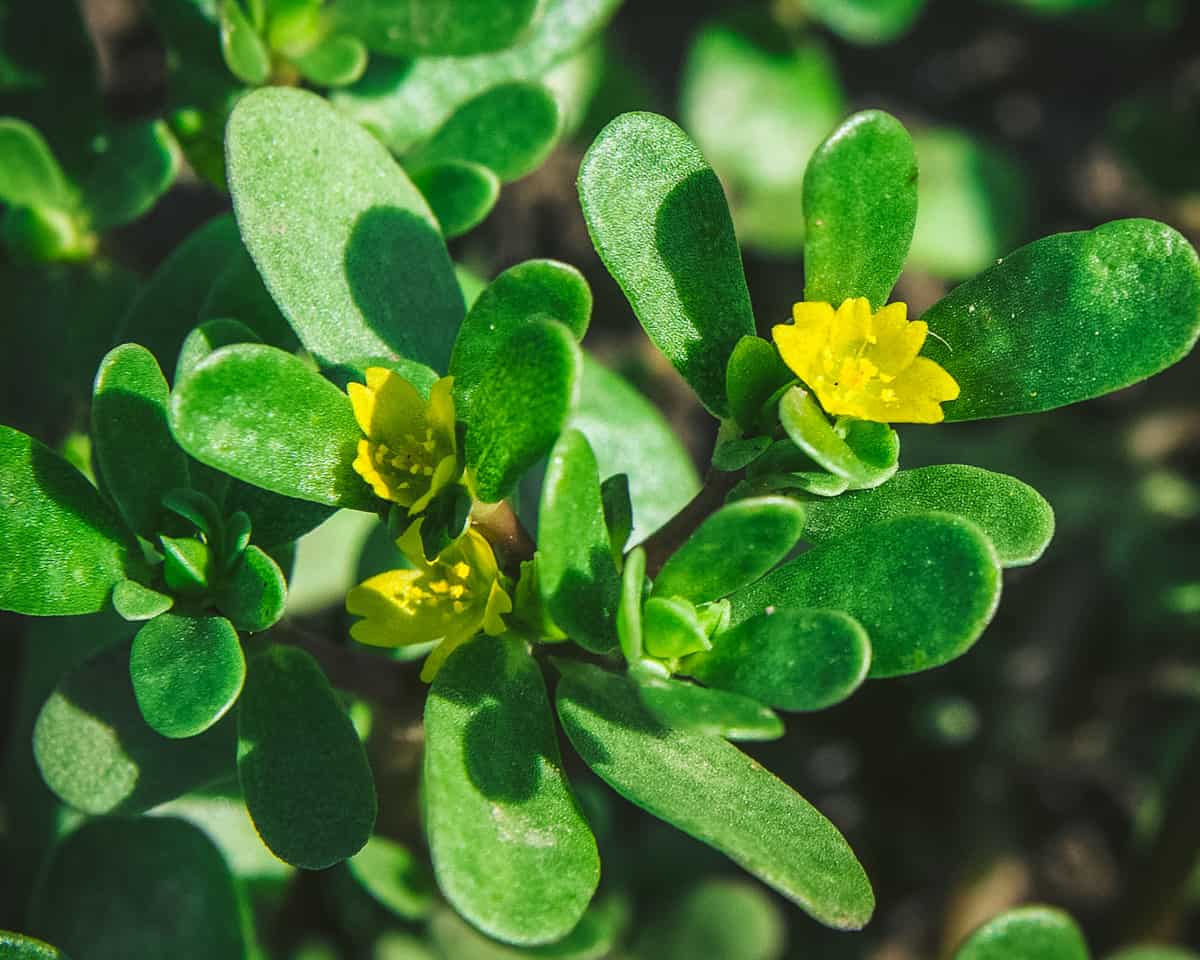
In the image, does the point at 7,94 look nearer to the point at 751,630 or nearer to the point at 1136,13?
the point at 751,630

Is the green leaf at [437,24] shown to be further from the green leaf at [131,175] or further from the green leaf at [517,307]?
the green leaf at [517,307]

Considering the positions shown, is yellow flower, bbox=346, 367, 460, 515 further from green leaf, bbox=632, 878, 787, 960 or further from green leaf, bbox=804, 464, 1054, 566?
green leaf, bbox=632, 878, 787, 960

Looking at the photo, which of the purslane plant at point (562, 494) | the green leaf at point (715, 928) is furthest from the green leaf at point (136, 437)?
the green leaf at point (715, 928)

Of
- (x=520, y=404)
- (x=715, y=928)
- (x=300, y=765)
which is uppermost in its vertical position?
(x=520, y=404)

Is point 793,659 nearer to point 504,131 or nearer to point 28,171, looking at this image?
point 504,131

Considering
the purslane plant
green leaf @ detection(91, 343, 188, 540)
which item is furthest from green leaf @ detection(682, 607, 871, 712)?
green leaf @ detection(91, 343, 188, 540)

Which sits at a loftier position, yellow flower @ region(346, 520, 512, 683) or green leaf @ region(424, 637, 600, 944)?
yellow flower @ region(346, 520, 512, 683)

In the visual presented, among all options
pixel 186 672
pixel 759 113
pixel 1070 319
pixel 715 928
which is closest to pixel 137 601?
pixel 186 672
